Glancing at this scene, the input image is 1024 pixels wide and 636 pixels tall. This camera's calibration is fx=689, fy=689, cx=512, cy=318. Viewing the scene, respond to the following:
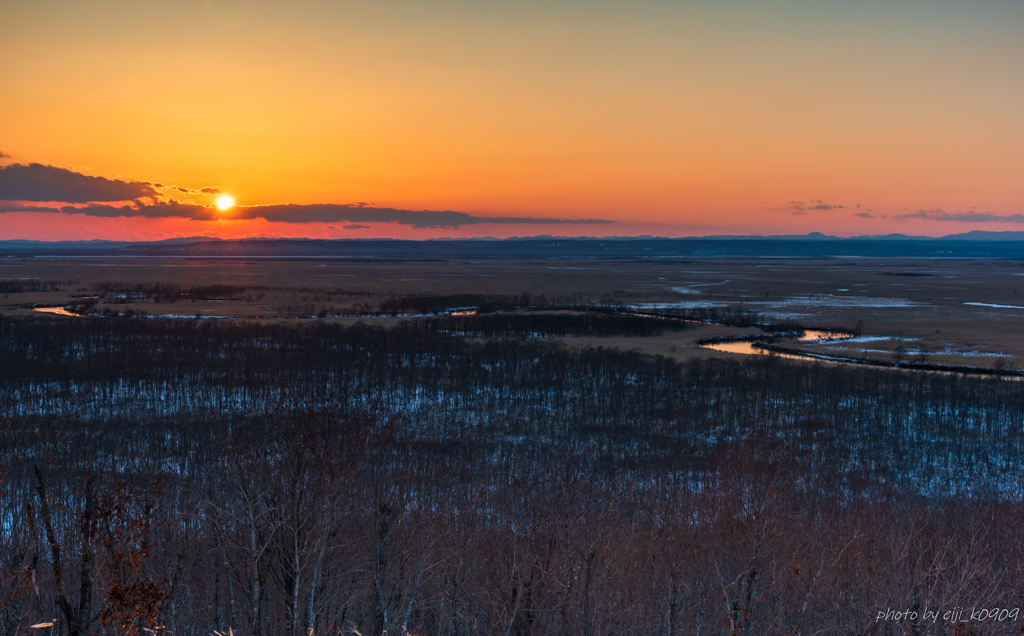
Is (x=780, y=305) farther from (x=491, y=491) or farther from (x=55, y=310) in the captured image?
(x=55, y=310)

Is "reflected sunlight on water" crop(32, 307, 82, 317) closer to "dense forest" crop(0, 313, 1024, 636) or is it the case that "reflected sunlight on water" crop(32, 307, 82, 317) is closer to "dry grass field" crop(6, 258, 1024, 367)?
"dry grass field" crop(6, 258, 1024, 367)

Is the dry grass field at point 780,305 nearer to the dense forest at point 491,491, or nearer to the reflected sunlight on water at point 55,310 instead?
the reflected sunlight on water at point 55,310

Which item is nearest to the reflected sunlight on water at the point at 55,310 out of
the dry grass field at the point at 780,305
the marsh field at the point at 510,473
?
the marsh field at the point at 510,473

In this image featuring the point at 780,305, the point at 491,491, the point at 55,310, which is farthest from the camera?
the point at 780,305

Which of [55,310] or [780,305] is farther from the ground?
[780,305]

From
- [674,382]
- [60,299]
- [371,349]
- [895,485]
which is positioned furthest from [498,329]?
[60,299]

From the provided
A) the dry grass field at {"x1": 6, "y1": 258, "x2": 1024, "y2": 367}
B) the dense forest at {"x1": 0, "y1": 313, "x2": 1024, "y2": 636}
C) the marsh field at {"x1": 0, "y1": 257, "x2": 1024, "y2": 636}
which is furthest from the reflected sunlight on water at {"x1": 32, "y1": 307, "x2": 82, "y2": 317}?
the dense forest at {"x1": 0, "y1": 313, "x2": 1024, "y2": 636}

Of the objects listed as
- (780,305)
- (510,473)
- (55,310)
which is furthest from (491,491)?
(780,305)
